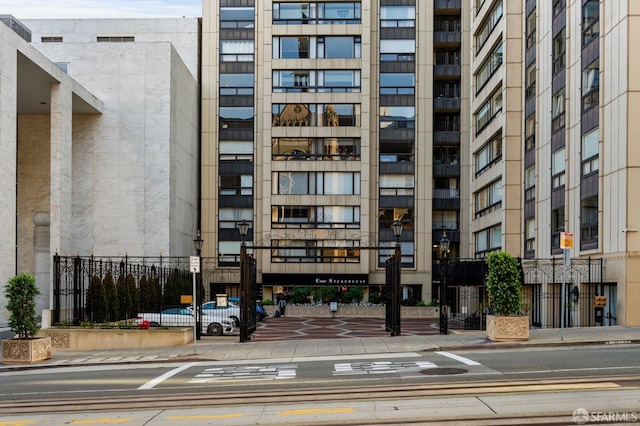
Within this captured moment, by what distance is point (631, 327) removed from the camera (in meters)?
27.5

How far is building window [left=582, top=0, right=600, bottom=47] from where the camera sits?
108ft

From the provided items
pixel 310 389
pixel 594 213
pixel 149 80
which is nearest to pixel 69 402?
pixel 310 389

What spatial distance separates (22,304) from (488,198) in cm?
3751

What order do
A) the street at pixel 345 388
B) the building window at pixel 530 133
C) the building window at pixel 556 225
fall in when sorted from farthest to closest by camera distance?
the building window at pixel 530 133 < the building window at pixel 556 225 < the street at pixel 345 388

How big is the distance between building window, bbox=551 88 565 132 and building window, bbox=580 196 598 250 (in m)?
5.58

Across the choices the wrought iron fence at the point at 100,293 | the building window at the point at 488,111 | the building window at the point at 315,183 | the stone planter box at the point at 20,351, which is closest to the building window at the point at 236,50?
the building window at the point at 315,183

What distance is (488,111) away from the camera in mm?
53781

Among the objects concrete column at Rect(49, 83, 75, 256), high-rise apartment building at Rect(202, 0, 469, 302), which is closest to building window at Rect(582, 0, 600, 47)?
concrete column at Rect(49, 83, 75, 256)

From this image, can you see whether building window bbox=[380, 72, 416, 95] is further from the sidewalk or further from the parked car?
the sidewalk

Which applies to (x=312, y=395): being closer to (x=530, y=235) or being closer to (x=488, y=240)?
(x=530, y=235)

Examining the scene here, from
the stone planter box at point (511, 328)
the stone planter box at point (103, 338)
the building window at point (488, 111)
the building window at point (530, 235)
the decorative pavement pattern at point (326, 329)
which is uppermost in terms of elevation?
the building window at point (488, 111)

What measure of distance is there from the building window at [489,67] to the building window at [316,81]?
9.82 m

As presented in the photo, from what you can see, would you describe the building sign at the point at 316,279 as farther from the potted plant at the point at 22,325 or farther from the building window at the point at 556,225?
the potted plant at the point at 22,325

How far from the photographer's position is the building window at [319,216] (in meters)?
60.4
